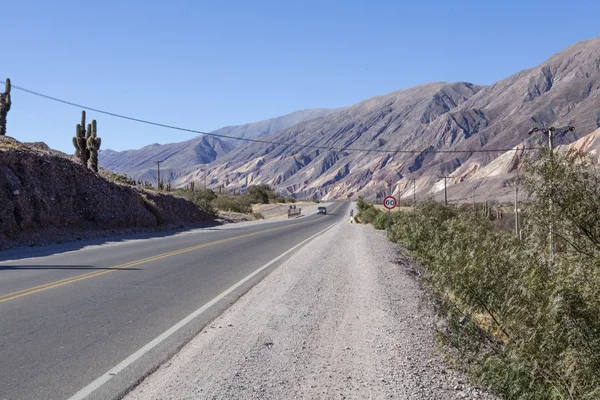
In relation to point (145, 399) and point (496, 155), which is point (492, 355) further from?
point (496, 155)

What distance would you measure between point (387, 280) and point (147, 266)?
6.07 metres

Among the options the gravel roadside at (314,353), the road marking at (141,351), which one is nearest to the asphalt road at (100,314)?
the road marking at (141,351)

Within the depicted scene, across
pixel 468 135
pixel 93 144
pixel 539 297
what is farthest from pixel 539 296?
pixel 468 135

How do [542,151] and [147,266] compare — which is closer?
[542,151]

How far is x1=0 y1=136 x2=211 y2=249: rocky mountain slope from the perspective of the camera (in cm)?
2364

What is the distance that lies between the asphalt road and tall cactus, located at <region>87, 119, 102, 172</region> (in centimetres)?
2091

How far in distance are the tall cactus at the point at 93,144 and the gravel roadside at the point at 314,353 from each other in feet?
93.3

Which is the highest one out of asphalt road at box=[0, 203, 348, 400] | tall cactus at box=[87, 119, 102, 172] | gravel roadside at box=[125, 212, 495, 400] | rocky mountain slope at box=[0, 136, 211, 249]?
tall cactus at box=[87, 119, 102, 172]

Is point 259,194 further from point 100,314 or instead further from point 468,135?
point 100,314

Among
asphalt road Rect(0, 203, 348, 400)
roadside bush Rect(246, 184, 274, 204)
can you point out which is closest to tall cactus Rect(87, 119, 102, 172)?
asphalt road Rect(0, 203, 348, 400)

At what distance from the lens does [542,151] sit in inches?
338

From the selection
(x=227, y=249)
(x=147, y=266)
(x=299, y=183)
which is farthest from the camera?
(x=299, y=183)

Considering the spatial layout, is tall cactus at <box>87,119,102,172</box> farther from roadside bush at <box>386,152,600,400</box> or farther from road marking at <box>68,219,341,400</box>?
roadside bush at <box>386,152,600,400</box>

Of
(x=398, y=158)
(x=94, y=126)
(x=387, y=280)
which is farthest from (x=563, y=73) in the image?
(x=387, y=280)
